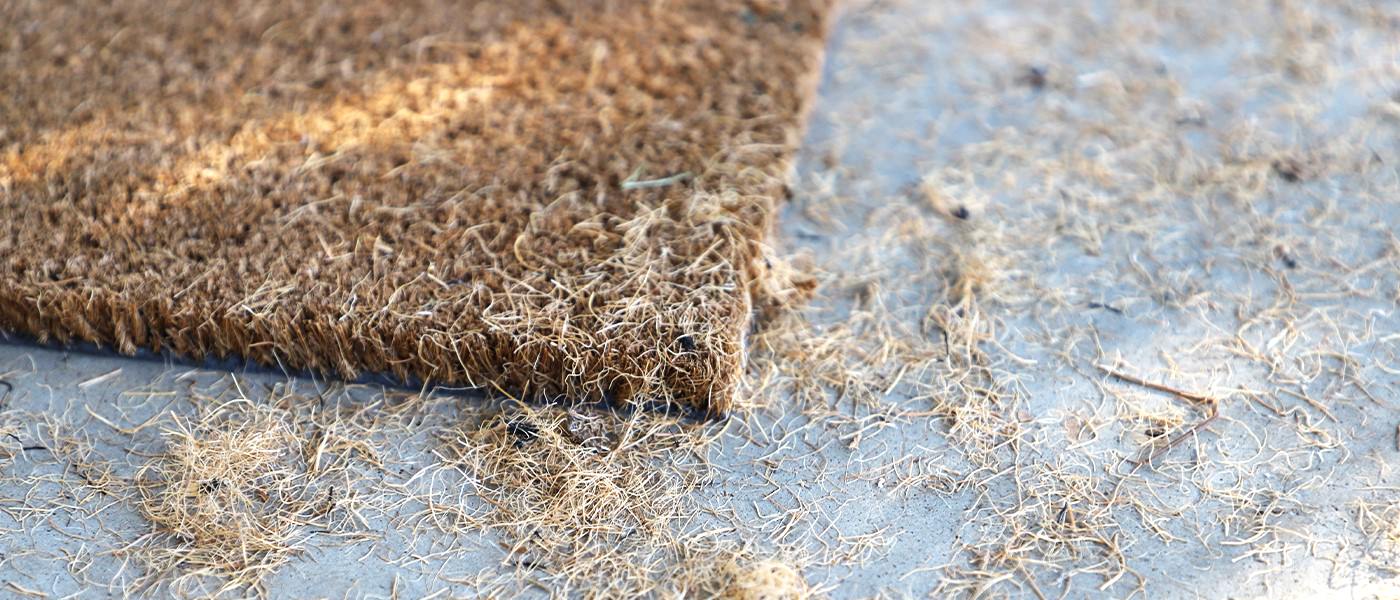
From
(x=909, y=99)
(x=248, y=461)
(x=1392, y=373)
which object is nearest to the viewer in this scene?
(x=248, y=461)

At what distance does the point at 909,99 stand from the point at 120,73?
7.39 ft

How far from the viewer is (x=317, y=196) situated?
8.81 feet

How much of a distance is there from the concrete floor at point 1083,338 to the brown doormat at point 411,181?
0.18 metres

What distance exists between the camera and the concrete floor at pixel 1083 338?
2104mm

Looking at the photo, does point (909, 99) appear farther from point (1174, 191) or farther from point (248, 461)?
point (248, 461)

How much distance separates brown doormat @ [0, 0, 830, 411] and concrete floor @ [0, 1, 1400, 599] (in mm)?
181

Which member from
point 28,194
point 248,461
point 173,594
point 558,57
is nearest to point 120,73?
point 28,194

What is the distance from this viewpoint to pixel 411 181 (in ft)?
9.01

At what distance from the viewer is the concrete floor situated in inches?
82.8

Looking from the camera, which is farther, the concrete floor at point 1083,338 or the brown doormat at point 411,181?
the brown doormat at point 411,181

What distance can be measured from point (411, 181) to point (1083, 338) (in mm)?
1626

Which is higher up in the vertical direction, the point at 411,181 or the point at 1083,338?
the point at 411,181

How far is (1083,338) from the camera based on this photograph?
258 centimetres

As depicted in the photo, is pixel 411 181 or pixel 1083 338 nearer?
pixel 1083 338
